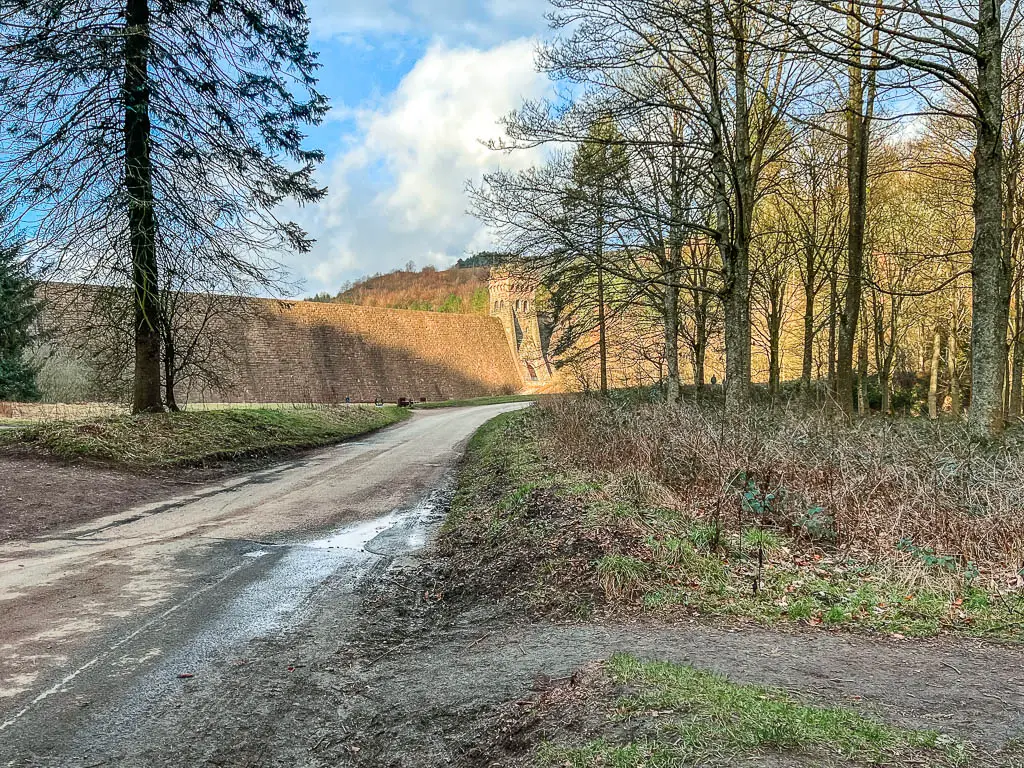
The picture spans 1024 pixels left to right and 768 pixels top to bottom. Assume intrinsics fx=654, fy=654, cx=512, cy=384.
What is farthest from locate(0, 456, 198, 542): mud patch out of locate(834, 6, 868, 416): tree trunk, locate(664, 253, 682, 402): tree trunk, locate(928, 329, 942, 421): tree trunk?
locate(928, 329, 942, 421): tree trunk

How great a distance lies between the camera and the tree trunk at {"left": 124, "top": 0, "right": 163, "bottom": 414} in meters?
12.7

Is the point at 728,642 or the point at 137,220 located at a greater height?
the point at 137,220

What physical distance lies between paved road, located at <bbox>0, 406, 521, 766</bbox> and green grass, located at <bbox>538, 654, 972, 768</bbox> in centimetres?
252

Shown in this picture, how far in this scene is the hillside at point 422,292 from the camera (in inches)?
3241

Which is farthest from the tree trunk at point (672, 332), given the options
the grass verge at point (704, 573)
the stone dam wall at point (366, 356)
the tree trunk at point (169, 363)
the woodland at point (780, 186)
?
the stone dam wall at point (366, 356)

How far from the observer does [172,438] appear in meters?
13.6

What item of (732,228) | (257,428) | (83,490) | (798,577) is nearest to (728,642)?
(798,577)

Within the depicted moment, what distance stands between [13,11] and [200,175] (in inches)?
157

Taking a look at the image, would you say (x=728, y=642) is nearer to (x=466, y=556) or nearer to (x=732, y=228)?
(x=466, y=556)

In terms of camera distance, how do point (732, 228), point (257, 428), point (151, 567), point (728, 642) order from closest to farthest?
point (728, 642), point (151, 567), point (732, 228), point (257, 428)

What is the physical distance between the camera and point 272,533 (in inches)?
322

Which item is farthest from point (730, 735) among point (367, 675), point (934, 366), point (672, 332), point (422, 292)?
point (422, 292)

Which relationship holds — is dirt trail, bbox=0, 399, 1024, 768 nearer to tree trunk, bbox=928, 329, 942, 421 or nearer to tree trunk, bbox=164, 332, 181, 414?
tree trunk, bbox=164, 332, 181, 414

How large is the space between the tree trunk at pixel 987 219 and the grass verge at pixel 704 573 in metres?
4.39
